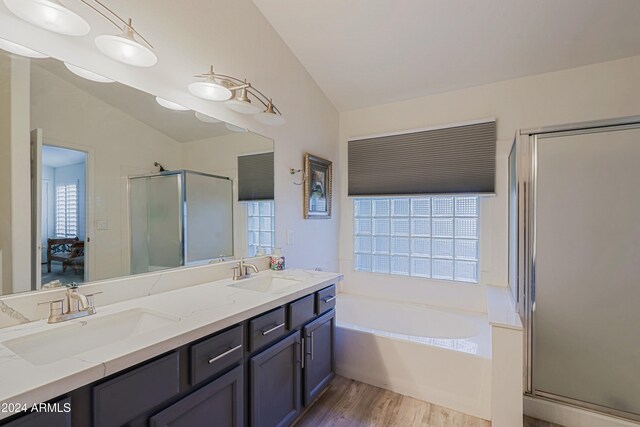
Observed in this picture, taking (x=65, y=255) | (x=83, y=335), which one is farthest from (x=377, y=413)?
(x=65, y=255)

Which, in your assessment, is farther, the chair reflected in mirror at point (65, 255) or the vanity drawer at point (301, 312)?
the vanity drawer at point (301, 312)

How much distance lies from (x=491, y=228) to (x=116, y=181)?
9.06 feet

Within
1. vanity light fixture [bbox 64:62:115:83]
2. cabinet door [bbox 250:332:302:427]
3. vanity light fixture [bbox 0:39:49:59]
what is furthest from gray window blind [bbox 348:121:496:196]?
vanity light fixture [bbox 0:39:49:59]

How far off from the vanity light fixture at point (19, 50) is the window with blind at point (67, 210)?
51cm

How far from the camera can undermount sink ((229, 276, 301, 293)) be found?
1951 millimetres

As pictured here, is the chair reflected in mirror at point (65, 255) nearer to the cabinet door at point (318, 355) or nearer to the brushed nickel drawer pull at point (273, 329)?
the brushed nickel drawer pull at point (273, 329)

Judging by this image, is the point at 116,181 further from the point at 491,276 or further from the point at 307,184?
the point at 491,276

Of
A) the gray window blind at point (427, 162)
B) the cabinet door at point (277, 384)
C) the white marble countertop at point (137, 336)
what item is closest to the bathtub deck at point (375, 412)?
the cabinet door at point (277, 384)

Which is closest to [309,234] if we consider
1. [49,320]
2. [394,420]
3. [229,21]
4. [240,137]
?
[240,137]

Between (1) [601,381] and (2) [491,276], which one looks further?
(2) [491,276]

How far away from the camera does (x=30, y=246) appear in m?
1.18

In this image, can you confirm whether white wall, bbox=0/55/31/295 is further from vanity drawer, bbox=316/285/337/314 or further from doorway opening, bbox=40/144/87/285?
vanity drawer, bbox=316/285/337/314

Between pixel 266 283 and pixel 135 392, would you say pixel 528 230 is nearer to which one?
pixel 266 283

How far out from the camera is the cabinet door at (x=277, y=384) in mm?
1404
